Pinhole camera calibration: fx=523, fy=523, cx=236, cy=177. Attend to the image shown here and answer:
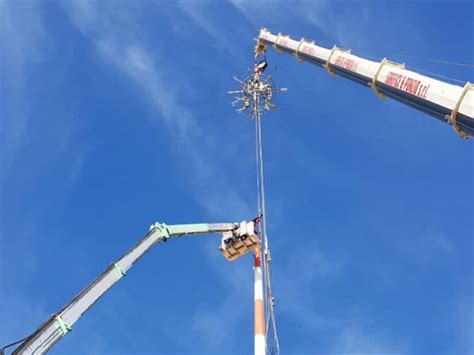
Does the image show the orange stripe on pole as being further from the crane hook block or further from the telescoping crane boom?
the telescoping crane boom

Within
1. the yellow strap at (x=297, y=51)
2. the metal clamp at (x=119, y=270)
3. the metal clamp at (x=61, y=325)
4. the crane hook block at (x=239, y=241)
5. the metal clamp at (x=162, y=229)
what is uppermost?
the yellow strap at (x=297, y=51)

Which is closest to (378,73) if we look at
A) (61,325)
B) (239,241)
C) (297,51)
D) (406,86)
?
(406,86)

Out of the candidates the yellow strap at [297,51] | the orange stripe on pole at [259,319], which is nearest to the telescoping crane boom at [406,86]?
the yellow strap at [297,51]

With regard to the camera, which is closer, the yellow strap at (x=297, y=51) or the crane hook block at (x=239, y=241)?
the crane hook block at (x=239, y=241)

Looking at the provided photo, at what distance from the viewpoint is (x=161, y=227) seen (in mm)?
26500

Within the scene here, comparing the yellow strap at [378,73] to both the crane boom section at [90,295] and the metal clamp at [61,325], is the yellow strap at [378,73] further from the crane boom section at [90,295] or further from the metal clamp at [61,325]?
the metal clamp at [61,325]

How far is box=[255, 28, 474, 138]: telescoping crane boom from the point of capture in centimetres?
1952

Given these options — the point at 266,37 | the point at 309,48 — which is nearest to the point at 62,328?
the point at 309,48

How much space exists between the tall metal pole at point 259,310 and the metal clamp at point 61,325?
8706 mm

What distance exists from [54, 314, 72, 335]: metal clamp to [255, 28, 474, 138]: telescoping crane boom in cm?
1669

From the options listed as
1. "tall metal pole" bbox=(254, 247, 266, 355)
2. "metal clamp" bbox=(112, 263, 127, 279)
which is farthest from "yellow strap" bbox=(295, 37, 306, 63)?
"metal clamp" bbox=(112, 263, 127, 279)

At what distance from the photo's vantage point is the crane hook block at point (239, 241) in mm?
27859

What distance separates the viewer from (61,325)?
1994 centimetres

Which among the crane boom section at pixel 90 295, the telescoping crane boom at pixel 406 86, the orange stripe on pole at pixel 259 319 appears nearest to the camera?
the crane boom section at pixel 90 295
